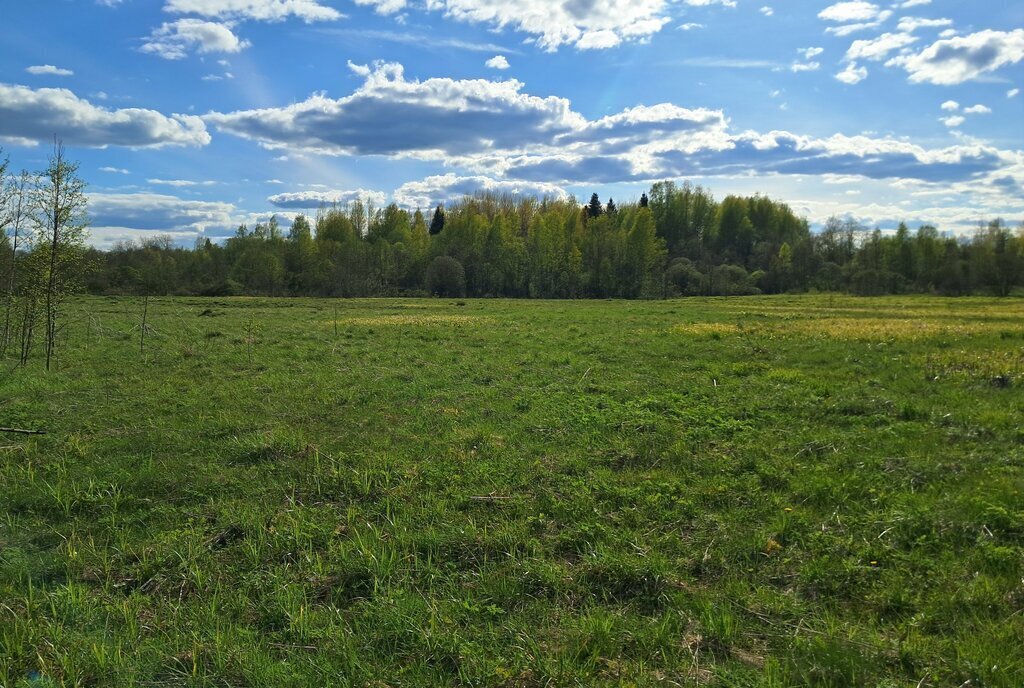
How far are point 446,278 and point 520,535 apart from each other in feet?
292

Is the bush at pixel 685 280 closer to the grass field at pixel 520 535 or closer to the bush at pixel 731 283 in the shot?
the bush at pixel 731 283

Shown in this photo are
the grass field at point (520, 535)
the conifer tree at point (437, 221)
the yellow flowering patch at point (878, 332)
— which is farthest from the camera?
the conifer tree at point (437, 221)

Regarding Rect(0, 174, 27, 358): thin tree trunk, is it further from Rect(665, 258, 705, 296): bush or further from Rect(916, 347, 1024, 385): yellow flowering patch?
Rect(665, 258, 705, 296): bush

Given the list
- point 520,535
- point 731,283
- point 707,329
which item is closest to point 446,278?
point 731,283

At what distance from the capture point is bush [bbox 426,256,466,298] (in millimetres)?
93562

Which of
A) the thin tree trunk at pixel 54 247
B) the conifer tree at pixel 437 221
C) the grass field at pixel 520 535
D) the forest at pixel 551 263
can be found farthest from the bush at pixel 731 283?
the thin tree trunk at pixel 54 247

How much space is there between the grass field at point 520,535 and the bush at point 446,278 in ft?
263

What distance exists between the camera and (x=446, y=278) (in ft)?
308

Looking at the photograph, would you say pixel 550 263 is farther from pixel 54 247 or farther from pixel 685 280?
pixel 54 247

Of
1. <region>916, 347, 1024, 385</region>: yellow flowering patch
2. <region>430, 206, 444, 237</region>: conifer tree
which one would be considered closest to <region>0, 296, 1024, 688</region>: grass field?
<region>916, 347, 1024, 385</region>: yellow flowering patch

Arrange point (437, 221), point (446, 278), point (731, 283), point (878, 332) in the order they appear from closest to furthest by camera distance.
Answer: point (878, 332) → point (446, 278) → point (731, 283) → point (437, 221)

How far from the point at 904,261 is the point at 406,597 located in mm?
110473

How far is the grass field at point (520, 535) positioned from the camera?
14.4ft

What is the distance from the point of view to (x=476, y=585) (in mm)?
5465
